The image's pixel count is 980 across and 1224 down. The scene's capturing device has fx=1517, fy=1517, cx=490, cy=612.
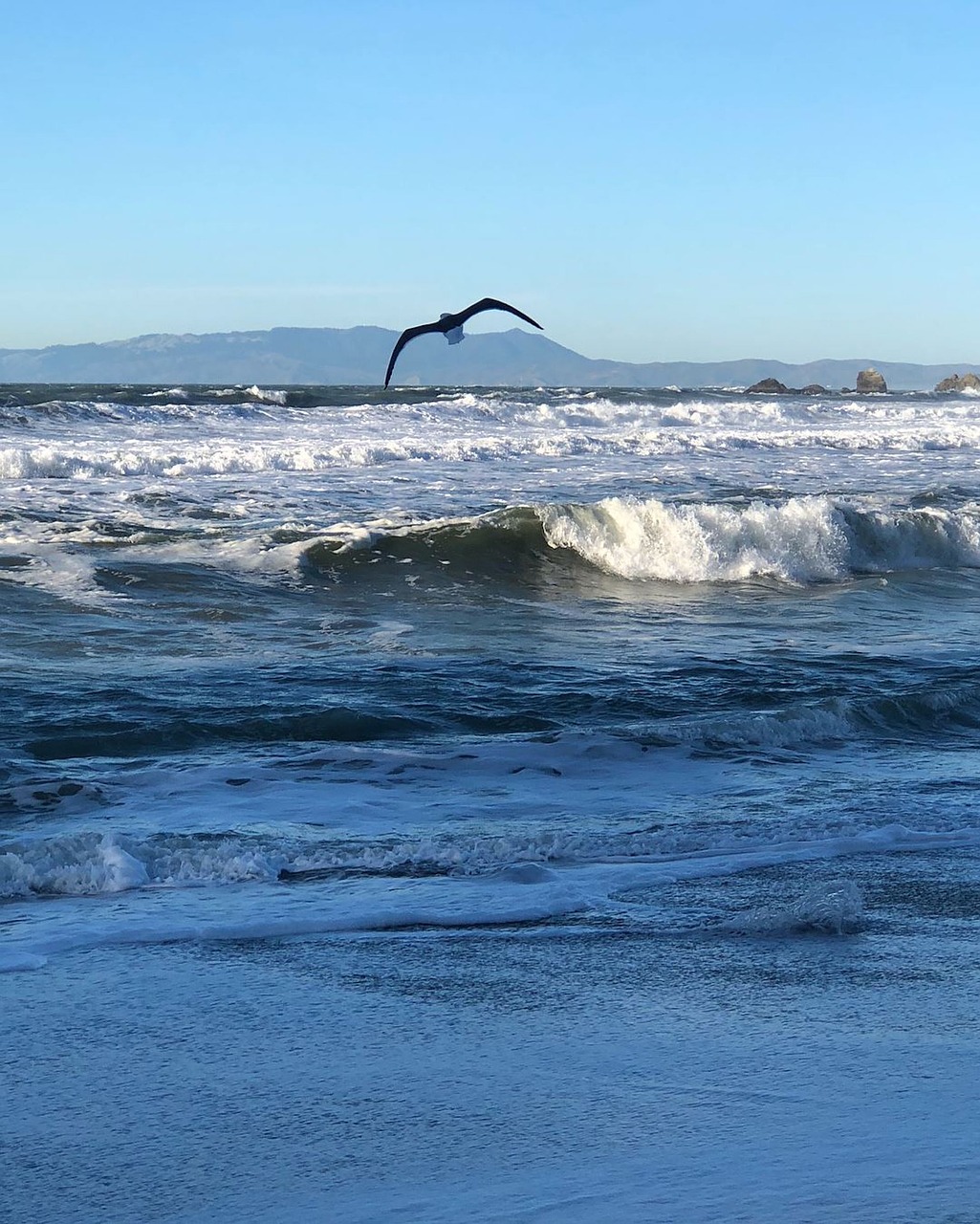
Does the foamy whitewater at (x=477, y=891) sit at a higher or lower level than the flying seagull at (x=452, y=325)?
lower

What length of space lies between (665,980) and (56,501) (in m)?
16.0

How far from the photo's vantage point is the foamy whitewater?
346 cm

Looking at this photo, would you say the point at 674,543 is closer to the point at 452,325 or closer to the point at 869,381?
the point at 452,325

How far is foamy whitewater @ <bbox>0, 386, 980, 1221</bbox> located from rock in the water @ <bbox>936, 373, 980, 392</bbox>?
87.3 meters

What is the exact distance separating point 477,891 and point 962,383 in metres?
99.3

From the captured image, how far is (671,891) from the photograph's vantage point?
562cm

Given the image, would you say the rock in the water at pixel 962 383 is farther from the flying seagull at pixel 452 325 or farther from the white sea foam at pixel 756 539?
the flying seagull at pixel 452 325

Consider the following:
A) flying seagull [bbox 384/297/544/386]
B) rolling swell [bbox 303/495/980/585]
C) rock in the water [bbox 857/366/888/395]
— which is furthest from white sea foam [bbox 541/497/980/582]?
rock in the water [bbox 857/366/888/395]

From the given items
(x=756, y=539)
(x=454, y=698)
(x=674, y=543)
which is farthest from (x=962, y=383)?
(x=454, y=698)

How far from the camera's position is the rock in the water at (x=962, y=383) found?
9756 cm

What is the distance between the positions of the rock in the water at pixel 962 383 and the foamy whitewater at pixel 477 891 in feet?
286

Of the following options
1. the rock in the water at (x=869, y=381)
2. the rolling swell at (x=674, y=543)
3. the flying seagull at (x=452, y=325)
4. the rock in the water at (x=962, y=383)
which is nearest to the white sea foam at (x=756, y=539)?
the rolling swell at (x=674, y=543)

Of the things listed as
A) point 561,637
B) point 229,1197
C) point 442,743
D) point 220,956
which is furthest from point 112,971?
point 561,637

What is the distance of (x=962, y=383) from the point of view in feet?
324
